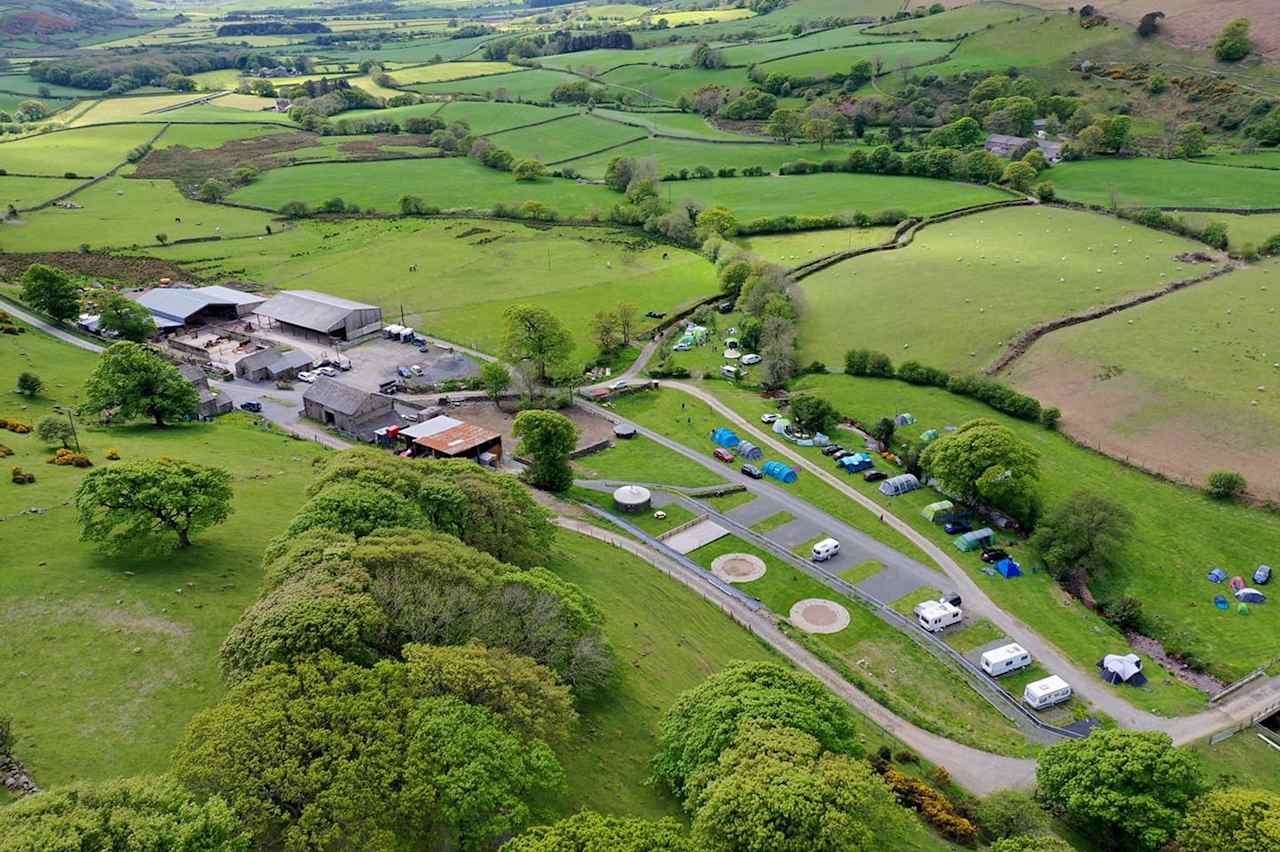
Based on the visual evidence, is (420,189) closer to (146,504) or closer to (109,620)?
(146,504)

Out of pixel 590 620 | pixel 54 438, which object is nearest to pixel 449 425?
pixel 54 438

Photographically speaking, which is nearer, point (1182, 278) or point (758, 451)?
point (758, 451)

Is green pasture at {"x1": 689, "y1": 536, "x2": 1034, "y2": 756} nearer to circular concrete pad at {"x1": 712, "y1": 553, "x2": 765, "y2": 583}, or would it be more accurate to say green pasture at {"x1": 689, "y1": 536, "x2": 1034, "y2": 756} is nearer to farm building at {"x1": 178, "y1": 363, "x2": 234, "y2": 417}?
circular concrete pad at {"x1": 712, "y1": 553, "x2": 765, "y2": 583}

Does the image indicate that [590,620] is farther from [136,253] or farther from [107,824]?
[136,253]

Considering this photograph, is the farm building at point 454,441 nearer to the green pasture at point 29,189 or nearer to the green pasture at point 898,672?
the green pasture at point 898,672

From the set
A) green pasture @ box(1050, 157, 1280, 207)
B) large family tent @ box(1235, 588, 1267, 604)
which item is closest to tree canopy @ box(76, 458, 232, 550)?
large family tent @ box(1235, 588, 1267, 604)

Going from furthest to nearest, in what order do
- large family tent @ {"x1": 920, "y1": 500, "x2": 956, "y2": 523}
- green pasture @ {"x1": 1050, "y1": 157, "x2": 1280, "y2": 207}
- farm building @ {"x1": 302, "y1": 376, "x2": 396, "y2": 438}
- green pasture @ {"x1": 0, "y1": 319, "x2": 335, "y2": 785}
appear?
green pasture @ {"x1": 1050, "y1": 157, "x2": 1280, "y2": 207}, farm building @ {"x1": 302, "y1": 376, "x2": 396, "y2": 438}, large family tent @ {"x1": 920, "y1": 500, "x2": 956, "y2": 523}, green pasture @ {"x1": 0, "y1": 319, "x2": 335, "y2": 785}
